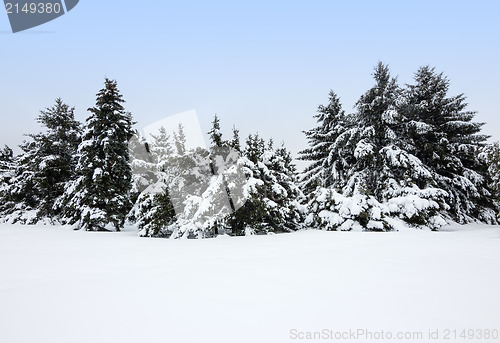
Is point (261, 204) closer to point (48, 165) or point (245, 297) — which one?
point (245, 297)

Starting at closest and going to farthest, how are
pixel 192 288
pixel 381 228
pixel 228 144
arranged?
pixel 192 288
pixel 381 228
pixel 228 144

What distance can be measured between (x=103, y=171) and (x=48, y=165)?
20.0 feet

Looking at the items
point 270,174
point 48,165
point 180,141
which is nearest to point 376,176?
point 270,174

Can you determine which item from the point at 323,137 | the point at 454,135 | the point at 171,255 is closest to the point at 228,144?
the point at 171,255

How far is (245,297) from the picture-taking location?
253cm

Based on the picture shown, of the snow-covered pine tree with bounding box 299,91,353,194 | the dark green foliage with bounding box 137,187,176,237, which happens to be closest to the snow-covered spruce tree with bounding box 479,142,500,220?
the snow-covered pine tree with bounding box 299,91,353,194

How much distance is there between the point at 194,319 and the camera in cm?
209

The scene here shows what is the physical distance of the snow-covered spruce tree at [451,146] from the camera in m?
15.1

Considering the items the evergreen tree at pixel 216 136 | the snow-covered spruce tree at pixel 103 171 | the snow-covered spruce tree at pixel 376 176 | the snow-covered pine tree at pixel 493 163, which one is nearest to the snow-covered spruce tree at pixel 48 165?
the snow-covered spruce tree at pixel 103 171

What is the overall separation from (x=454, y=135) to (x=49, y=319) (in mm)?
22606

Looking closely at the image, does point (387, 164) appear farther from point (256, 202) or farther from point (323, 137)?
point (256, 202)

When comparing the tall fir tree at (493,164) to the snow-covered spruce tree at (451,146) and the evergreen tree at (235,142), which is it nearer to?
the snow-covered spruce tree at (451,146)

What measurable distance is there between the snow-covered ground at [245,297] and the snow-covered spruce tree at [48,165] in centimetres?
1400

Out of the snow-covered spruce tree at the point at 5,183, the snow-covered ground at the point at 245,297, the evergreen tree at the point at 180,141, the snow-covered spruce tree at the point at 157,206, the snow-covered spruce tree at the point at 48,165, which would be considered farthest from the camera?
the snow-covered spruce tree at the point at 5,183
